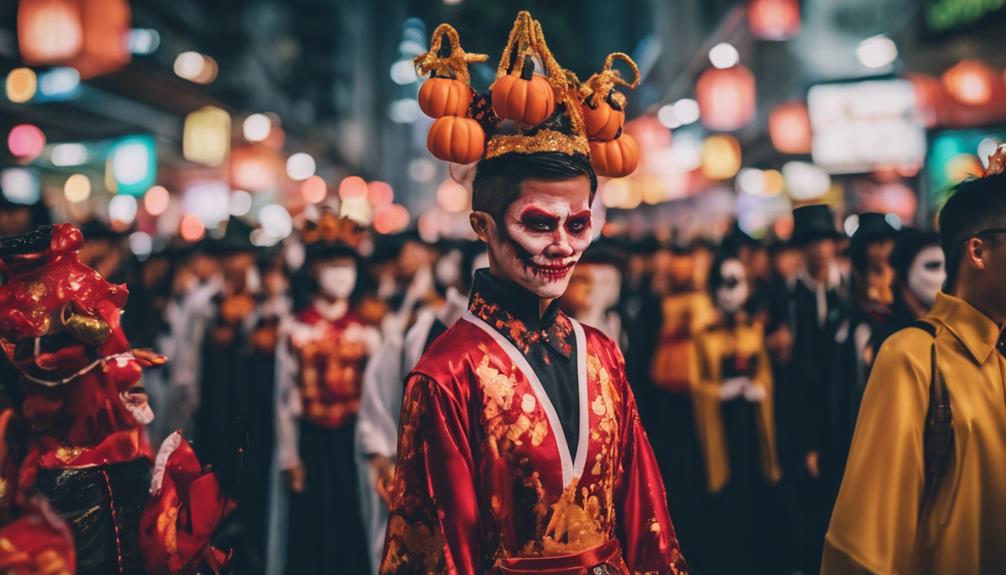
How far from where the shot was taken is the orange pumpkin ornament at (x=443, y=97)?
9.73ft

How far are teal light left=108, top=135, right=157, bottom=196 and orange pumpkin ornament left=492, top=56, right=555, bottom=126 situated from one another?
52.7 ft

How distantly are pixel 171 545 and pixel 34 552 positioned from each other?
874 millimetres

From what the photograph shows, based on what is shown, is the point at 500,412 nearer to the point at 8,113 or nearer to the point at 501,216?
the point at 501,216

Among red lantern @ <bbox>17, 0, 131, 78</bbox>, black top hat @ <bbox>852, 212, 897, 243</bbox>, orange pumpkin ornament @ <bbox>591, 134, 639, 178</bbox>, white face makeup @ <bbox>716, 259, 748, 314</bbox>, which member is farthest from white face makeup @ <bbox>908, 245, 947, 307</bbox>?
red lantern @ <bbox>17, 0, 131, 78</bbox>

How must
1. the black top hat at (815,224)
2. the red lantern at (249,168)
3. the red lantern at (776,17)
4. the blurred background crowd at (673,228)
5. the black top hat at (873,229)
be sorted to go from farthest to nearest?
the red lantern at (249,168)
the red lantern at (776,17)
the black top hat at (815,224)
the blurred background crowd at (673,228)
the black top hat at (873,229)

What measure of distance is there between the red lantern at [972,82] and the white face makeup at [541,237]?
1209 centimetres

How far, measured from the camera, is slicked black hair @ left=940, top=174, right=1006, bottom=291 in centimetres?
303

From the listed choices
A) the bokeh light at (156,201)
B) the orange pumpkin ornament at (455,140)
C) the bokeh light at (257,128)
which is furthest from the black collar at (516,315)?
the bokeh light at (156,201)

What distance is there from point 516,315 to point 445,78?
898 mm

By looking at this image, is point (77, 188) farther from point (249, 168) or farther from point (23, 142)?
point (249, 168)

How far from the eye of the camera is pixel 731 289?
8422 millimetres

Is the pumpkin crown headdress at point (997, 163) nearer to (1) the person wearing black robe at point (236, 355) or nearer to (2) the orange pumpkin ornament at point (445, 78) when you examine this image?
(2) the orange pumpkin ornament at point (445, 78)

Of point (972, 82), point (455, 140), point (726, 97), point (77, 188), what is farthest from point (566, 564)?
point (77, 188)

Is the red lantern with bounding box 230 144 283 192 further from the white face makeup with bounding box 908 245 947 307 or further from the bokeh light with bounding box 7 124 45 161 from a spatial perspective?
the white face makeup with bounding box 908 245 947 307
